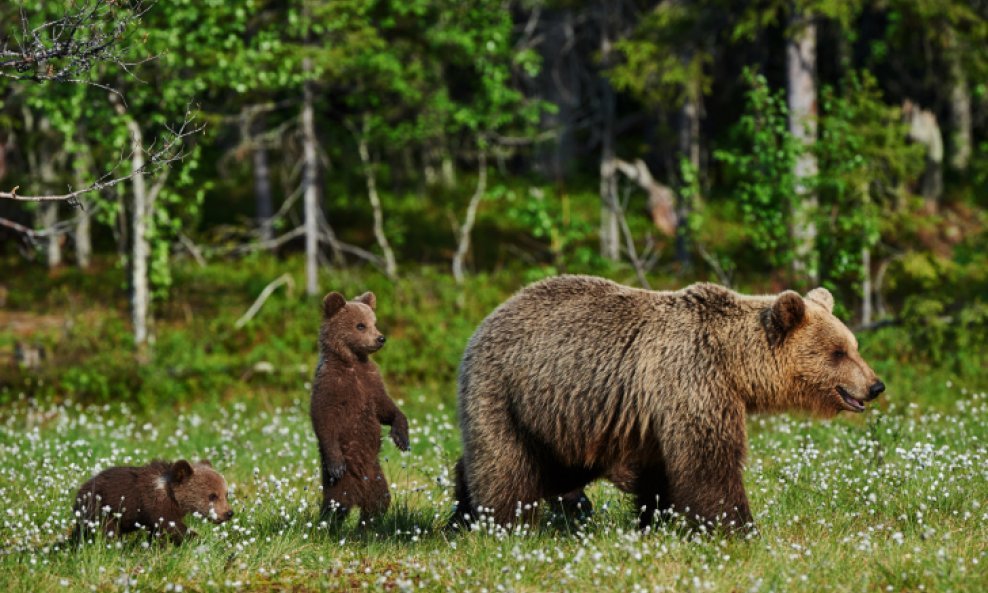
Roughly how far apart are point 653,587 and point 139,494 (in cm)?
362

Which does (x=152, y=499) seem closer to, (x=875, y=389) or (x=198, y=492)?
(x=198, y=492)

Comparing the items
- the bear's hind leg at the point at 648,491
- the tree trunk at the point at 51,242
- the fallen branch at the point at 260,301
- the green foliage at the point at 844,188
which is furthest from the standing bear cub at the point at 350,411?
the tree trunk at the point at 51,242

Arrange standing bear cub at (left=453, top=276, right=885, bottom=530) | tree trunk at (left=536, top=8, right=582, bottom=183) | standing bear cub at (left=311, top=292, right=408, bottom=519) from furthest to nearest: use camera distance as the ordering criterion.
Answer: tree trunk at (left=536, top=8, right=582, bottom=183)
standing bear cub at (left=311, top=292, right=408, bottom=519)
standing bear cub at (left=453, top=276, right=885, bottom=530)

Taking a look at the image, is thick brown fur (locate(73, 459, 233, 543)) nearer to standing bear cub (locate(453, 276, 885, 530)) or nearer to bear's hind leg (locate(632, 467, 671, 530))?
standing bear cub (locate(453, 276, 885, 530))

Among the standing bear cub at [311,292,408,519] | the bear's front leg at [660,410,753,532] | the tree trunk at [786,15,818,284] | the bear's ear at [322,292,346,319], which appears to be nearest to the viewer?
the bear's front leg at [660,410,753,532]

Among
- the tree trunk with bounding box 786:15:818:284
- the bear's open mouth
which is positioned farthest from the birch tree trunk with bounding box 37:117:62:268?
the bear's open mouth

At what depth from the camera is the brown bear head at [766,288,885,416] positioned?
741cm

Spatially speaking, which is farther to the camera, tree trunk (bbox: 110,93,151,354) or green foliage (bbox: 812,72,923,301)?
tree trunk (bbox: 110,93,151,354)

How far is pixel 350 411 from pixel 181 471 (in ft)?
4.36

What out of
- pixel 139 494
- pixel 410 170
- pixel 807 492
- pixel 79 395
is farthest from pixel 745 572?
pixel 410 170

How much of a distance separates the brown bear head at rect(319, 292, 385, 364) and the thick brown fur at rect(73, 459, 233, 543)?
1328 millimetres

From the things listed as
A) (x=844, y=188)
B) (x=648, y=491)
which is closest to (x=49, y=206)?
(x=844, y=188)

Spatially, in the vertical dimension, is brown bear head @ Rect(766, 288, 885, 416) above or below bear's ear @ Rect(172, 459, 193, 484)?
above

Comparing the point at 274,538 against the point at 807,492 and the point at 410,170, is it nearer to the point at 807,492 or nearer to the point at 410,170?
the point at 807,492
